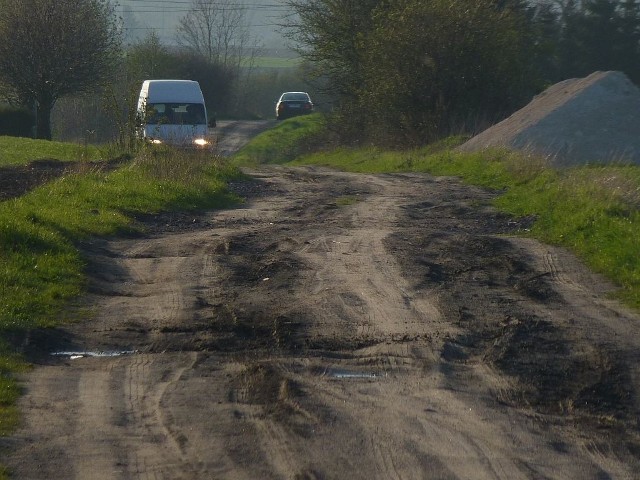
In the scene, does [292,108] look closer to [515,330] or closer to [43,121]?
[43,121]

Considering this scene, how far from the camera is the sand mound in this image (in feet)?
61.4

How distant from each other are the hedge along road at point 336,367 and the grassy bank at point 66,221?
0.26 m

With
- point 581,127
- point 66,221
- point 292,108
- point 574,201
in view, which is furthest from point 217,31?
point 66,221

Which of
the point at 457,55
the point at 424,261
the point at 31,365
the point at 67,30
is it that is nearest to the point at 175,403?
the point at 31,365

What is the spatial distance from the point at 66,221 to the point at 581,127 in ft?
40.9

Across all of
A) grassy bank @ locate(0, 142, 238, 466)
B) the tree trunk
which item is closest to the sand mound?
grassy bank @ locate(0, 142, 238, 466)

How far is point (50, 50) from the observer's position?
3603cm

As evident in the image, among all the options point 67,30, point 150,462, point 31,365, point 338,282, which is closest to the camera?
point 150,462

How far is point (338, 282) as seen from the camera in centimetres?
888

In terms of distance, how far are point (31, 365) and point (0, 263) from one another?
2648 mm

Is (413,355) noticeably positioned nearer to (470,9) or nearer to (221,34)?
(470,9)

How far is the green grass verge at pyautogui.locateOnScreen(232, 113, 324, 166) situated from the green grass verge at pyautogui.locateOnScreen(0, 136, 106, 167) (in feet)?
25.9

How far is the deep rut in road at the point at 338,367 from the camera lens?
16.6 feet

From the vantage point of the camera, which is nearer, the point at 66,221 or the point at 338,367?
the point at 338,367
